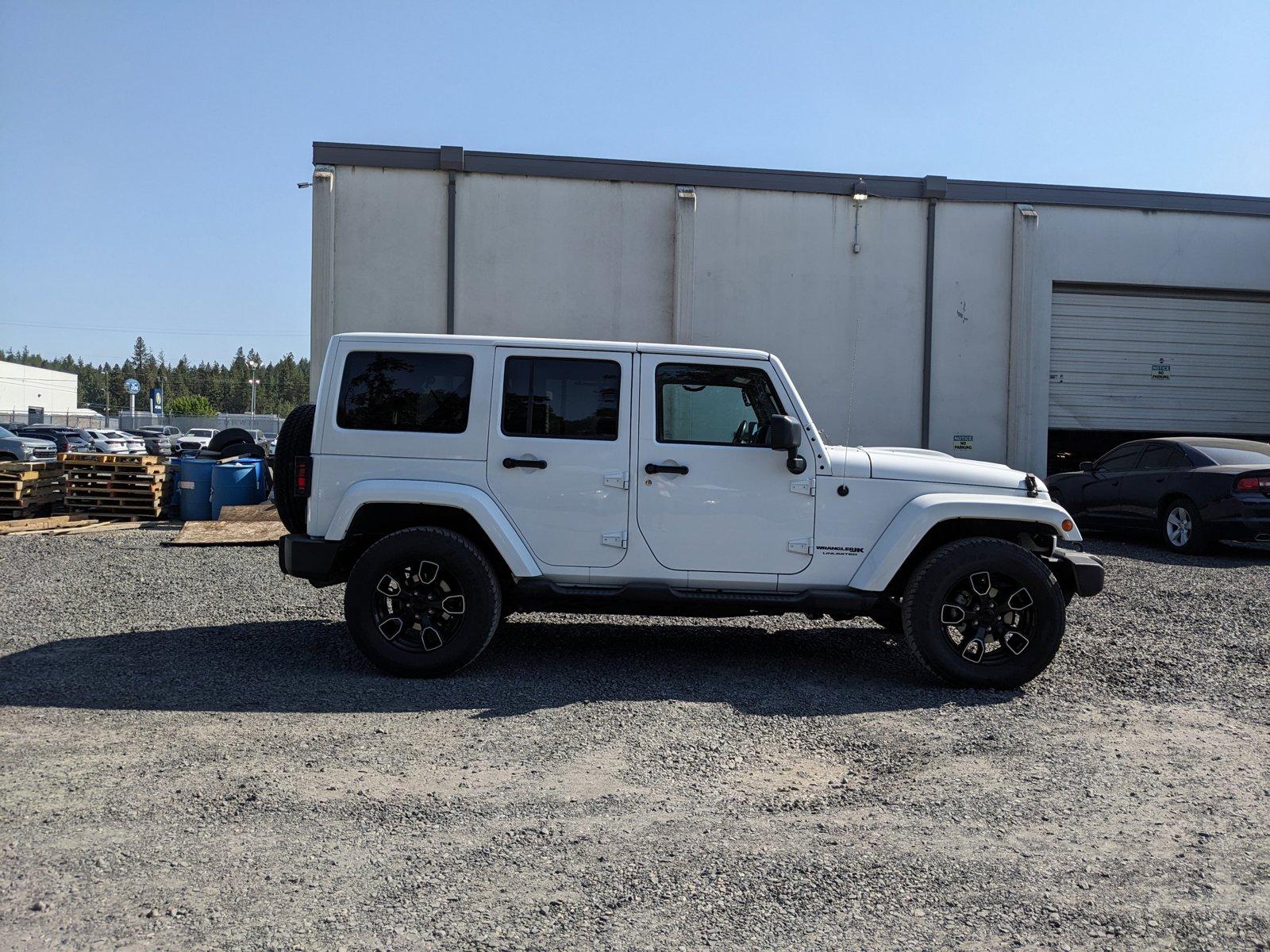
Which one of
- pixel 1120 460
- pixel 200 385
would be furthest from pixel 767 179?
pixel 200 385

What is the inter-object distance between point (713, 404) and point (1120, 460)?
9207mm

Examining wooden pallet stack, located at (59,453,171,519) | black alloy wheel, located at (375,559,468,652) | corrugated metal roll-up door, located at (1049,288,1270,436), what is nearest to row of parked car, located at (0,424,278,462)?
wooden pallet stack, located at (59,453,171,519)

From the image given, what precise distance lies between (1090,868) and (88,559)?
10.1 meters

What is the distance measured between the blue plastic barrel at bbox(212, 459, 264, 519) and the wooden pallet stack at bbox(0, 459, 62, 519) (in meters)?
2.87

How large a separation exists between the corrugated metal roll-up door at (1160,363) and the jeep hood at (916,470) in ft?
39.8

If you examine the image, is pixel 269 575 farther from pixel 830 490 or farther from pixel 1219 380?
pixel 1219 380

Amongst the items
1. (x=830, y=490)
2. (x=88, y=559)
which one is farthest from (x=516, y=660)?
(x=88, y=559)

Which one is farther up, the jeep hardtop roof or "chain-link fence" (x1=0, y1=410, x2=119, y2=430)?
"chain-link fence" (x1=0, y1=410, x2=119, y2=430)

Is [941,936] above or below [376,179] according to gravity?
below

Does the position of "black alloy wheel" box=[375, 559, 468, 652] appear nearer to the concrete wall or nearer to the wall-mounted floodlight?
the wall-mounted floodlight

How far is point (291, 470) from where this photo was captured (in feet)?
19.7

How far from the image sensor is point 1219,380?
1756 centimetres

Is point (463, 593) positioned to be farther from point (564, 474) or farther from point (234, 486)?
point (234, 486)

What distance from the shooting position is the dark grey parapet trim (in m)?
15.0
